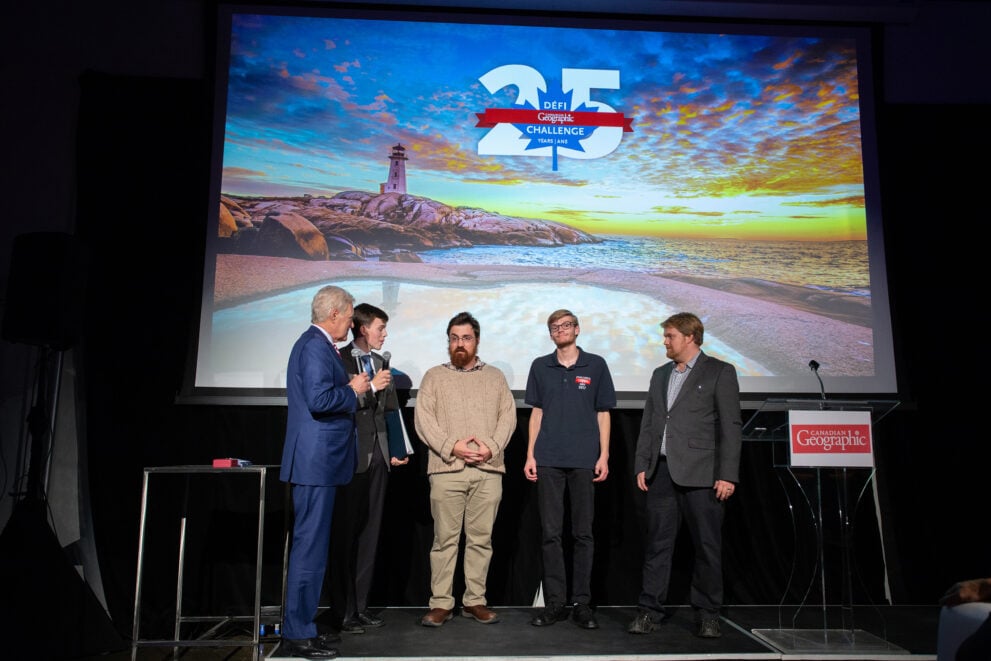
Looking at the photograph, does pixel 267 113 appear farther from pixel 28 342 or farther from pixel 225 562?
pixel 225 562

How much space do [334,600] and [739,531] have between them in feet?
8.05

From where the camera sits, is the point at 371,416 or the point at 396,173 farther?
the point at 396,173

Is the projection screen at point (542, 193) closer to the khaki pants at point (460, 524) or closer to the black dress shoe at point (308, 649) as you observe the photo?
the khaki pants at point (460, 524)

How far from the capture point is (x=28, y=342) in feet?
12.2

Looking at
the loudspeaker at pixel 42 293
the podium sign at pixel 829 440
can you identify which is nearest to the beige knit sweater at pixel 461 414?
the podium sign at pixel 829 440

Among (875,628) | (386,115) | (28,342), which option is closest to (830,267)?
(875,628)

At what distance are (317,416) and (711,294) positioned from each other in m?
2.62

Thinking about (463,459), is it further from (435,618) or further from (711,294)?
(711,294)

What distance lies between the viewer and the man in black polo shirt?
12.0 ft

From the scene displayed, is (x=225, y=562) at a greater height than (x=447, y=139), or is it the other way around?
(x=447, y=139)

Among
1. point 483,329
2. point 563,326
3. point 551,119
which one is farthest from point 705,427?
point 551,119

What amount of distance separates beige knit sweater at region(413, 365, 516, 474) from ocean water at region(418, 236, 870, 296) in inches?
40.2

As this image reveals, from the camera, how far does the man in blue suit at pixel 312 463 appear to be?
3.09m

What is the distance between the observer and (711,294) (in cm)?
465
